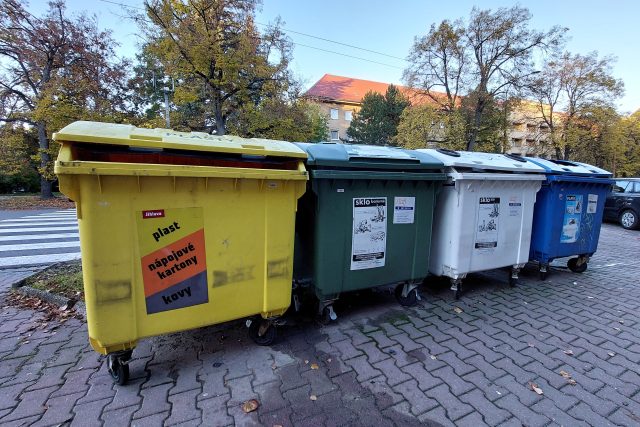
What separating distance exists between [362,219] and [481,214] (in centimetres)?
163

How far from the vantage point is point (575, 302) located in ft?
12.0

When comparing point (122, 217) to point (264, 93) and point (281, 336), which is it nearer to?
point (281, 336)

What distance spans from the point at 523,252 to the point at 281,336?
334 cm

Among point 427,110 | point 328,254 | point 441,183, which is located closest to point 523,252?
point 441,183

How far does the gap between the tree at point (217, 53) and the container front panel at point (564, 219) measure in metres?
11.3

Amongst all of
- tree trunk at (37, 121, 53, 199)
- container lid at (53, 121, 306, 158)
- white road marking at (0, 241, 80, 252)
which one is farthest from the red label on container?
tree trunk at (37, 121, 53, 199)

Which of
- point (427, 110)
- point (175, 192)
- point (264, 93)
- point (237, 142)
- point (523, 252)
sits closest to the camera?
point (175, 192)

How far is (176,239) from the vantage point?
203 cm

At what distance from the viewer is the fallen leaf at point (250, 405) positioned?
184 cm

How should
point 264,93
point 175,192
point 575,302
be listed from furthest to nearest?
point 264,93 < point 575,302 < point 175,192

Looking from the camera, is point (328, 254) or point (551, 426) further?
point (328, 254)

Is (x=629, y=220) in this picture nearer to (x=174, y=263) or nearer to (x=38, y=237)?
(x=174, y=263)

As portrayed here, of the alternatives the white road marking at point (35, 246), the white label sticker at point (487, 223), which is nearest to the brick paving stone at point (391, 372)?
the white label sticker at point (487, 223)

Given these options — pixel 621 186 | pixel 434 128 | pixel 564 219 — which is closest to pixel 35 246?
pixel 564 219
